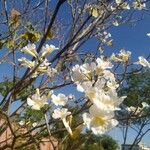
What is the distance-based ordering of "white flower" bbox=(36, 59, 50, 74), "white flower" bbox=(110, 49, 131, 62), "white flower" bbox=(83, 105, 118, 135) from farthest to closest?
"white flower" bbox=(110, 49, 131, 62)
"white flower" bbox=(36, 59, 50, 74)
"white flower" bbox=(83, 105, 118, 135)

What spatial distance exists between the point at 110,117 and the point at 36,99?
60cm

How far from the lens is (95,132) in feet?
5.26

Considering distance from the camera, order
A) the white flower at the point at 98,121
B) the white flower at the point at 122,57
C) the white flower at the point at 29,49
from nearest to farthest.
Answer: the white flower at the point at 98,121, the white flower at the point at 29,49, the white flower at the point at 122,57

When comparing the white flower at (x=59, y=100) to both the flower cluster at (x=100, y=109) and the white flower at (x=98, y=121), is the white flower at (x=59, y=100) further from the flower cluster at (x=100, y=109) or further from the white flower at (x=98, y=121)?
the white flower at (x=98, y=121)

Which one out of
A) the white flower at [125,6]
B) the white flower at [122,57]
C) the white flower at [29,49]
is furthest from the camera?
the white flower at [125,6]

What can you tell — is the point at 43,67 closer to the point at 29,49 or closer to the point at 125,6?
the point at 29,49

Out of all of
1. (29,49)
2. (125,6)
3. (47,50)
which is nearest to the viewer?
(29,49)

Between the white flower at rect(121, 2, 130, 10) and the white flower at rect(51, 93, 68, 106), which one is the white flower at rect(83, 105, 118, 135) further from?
the white flower at rect(121, 2, 130, 10)

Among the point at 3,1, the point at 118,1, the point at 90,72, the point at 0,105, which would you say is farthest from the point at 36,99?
the point at 118,1

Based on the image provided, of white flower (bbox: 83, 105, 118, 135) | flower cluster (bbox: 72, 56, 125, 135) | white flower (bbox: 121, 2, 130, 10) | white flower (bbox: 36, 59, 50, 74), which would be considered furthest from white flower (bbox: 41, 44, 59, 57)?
white flower (bbox: 121, 2, 130, 10)

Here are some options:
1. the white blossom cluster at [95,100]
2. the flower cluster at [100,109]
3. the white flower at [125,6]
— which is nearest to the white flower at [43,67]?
the white blossom cluster at [95,100]

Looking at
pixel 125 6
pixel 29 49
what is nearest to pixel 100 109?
pixel 29 49

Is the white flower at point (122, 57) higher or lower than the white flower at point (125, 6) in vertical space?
lower

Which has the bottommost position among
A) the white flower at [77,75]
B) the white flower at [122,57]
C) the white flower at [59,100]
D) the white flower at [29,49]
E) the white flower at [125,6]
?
the white flower at [59,100]
